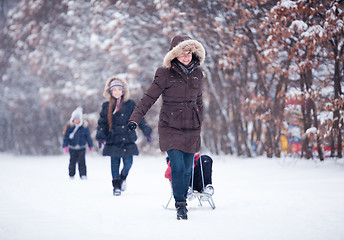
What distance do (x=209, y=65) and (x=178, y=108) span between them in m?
8.90

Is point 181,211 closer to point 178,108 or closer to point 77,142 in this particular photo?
point 178,108

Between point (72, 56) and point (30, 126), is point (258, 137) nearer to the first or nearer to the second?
point (72, 56)

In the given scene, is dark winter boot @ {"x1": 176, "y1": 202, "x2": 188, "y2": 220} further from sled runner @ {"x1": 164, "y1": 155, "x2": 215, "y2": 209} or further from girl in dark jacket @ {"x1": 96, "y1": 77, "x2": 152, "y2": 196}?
girl in dark jacket @ {"x1": 96, "y1": 77, "x2": 152, "y2": 196}

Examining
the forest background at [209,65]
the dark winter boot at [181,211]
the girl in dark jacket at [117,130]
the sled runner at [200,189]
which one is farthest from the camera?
the forest background at [209,65]

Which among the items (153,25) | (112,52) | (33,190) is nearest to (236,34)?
(153,25)

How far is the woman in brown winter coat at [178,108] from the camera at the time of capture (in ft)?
15.0

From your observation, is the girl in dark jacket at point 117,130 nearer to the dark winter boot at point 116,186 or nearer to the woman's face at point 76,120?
the dark winter boot at point 116,186

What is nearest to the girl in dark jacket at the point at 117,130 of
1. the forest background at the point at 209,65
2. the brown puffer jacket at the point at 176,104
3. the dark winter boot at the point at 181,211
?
the brown puffer jacket at the point at 176,104

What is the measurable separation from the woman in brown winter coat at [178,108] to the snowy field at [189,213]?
59cm

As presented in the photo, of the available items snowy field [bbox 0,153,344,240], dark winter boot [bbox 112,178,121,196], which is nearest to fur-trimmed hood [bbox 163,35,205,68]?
snowy field [bbox 0,153,344,240]

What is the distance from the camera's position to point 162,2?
1209 cm

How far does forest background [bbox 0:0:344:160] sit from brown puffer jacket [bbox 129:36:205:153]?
3.96 metres

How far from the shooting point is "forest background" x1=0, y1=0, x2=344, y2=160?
848cm

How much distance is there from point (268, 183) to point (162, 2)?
6.63 m
